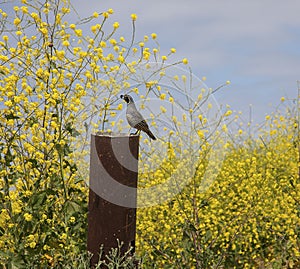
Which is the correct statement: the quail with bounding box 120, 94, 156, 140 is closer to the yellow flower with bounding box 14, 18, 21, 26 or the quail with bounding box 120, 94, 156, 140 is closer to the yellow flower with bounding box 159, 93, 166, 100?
the yellow flower with bounding box 159, 93, 166, 100

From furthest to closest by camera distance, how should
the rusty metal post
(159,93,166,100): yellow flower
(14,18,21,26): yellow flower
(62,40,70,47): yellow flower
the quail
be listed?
(159,93,166,100): yellow flower → (14,18,21,26): yellow flower → (62,40,70,47): yellow flower → the quail → the rusty metal post

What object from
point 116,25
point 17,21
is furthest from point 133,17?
point 17,21

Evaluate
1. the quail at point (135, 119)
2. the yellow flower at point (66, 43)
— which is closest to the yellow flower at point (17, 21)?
the yellow flower at point (66, 43)

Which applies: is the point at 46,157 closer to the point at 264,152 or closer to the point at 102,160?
the point at 102,160

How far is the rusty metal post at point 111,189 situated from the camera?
3730mm

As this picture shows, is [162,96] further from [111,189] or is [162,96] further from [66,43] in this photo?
[111,189]

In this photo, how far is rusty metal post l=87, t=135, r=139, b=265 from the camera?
12.2 feet

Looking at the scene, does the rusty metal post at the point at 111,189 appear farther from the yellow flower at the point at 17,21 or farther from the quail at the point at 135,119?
the yellow flower at the point at 17,21


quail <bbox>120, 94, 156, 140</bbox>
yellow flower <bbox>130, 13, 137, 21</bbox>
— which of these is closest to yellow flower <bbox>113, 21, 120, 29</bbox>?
yellow flower <bbox>130, 13, 137, 21</bbox>

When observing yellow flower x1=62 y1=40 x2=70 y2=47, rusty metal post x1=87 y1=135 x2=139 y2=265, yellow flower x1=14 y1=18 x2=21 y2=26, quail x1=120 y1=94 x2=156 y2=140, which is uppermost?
yellow flower x1=14 y1=18 x2=21 y2=26

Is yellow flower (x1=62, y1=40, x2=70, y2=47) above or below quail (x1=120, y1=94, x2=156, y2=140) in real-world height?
above

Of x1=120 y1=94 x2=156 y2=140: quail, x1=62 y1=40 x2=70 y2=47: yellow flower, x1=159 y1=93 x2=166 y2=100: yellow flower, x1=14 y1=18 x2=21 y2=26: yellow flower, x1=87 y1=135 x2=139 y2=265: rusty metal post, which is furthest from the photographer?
x1=159 y1=93 x2=166 y2=100: yellow flower

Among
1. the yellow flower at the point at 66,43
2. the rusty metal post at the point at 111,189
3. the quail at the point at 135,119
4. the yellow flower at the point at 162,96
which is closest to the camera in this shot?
the rusty metal post at the point at 111,189

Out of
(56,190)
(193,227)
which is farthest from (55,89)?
(193,227)
